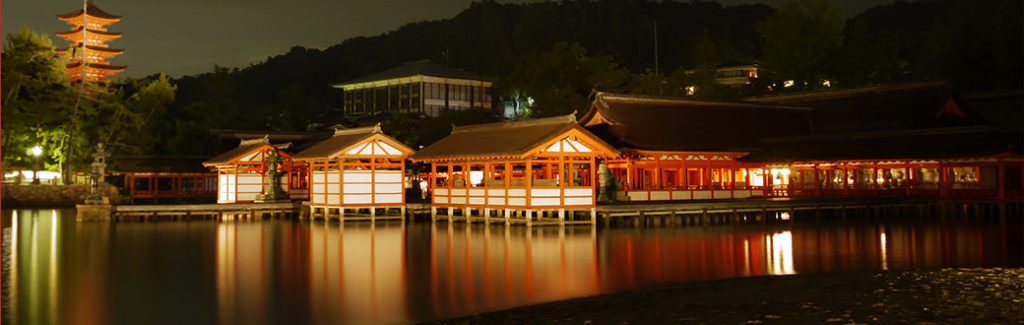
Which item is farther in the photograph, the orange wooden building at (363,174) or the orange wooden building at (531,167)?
the orange wooden building at (363,174)

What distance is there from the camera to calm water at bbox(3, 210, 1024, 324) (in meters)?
11.6

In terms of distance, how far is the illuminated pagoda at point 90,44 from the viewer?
49625 millimetres

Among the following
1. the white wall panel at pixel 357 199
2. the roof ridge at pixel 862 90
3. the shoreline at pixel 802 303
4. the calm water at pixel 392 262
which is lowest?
the shoreline at pixel 802 303

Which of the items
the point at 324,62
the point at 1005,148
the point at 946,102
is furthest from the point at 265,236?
the point at 324,62

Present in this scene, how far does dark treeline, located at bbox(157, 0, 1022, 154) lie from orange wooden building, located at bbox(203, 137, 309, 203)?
12396 mm

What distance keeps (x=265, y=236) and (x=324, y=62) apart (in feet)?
321

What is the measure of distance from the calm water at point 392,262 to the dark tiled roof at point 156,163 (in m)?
18.5

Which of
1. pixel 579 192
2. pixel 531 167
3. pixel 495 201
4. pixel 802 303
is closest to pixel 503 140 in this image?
pixel 495 201

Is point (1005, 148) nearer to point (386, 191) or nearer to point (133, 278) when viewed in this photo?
point (386, 191)

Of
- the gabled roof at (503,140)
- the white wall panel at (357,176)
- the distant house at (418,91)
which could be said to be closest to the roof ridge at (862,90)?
the gabled roof at (503,140)

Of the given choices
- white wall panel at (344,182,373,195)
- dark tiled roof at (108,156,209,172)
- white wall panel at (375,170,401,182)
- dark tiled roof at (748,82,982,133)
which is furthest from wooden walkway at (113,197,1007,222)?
dark tiled roof at (108,156,209,172)

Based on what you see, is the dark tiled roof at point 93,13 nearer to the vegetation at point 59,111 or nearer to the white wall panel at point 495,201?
the vegetation at point 59,111

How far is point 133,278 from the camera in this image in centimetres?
1445

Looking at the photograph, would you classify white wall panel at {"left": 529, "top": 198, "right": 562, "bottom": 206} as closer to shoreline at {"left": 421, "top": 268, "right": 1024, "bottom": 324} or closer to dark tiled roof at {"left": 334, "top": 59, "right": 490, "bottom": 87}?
shoreline at {"left": 421, "top": 268, "right": 1024, "bottom": 324}
